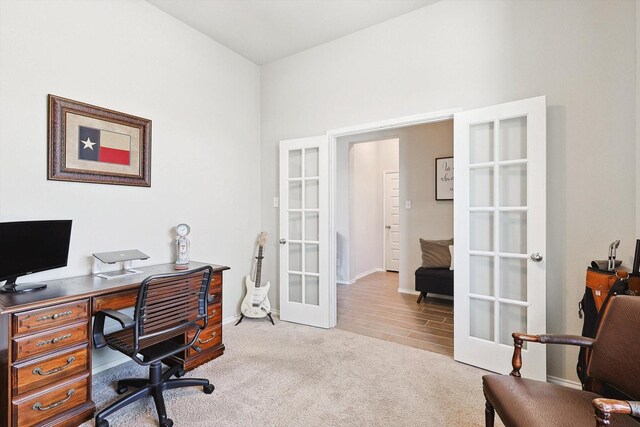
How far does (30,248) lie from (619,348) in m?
3.17

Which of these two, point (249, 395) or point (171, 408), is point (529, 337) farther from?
point (171, 408)

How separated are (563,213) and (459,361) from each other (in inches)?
55.8

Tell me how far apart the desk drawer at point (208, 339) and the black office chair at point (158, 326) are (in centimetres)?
32

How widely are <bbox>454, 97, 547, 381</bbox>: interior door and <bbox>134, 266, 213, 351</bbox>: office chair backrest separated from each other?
204 centimetres

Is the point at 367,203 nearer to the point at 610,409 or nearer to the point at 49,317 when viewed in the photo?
the point at 49,317

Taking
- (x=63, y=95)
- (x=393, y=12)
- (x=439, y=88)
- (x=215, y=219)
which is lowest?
(x=215, y=219)

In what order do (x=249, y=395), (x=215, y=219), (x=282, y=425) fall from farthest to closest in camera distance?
(x=215, y=219) < (x=249, y=395) < (x=282, y=425)

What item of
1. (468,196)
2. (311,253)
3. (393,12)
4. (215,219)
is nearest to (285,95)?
(393,12)

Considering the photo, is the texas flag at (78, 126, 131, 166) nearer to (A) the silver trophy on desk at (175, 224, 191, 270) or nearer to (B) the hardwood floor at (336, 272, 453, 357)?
(A) the silver trophy on desk at (175, 224, 191, 270)

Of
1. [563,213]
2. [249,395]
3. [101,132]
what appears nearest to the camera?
[249,395]

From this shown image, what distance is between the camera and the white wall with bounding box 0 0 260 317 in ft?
6.76

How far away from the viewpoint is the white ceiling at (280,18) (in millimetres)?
2768

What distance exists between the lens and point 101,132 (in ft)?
8.04

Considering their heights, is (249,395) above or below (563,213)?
below
